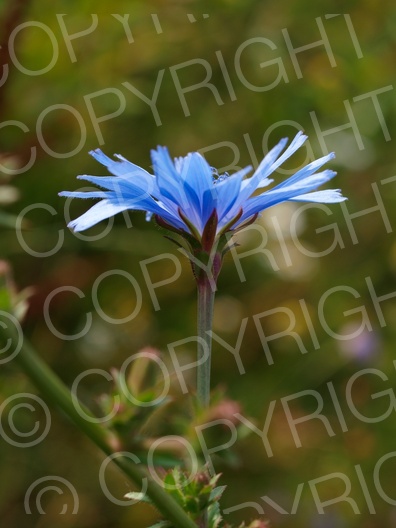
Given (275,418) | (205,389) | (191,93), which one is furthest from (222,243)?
(191,93)

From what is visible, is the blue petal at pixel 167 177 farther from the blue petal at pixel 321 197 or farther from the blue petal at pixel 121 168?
the blue petal at pixel 321 197

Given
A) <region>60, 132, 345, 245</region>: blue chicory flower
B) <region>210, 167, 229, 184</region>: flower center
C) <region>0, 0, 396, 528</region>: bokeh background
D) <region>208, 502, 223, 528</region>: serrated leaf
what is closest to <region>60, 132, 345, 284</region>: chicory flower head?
<region>60, 132, 345, 245</region>: blue chicory flower

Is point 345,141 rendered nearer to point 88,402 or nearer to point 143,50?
point 143,50

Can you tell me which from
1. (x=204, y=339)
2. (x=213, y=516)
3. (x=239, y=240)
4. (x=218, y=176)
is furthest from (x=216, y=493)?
(x=239, y=240)

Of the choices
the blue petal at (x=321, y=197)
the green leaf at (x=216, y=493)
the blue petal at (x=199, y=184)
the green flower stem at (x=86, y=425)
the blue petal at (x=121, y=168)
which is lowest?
the green leaf at (x=216, y=493)

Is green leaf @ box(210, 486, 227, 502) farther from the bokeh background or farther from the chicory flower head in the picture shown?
the bokeh background

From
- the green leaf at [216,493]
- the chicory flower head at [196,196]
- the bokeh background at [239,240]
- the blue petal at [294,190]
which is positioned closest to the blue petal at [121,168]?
the chicory flower head at [196,196]

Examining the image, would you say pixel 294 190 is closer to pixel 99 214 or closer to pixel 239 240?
pixel 99 214
